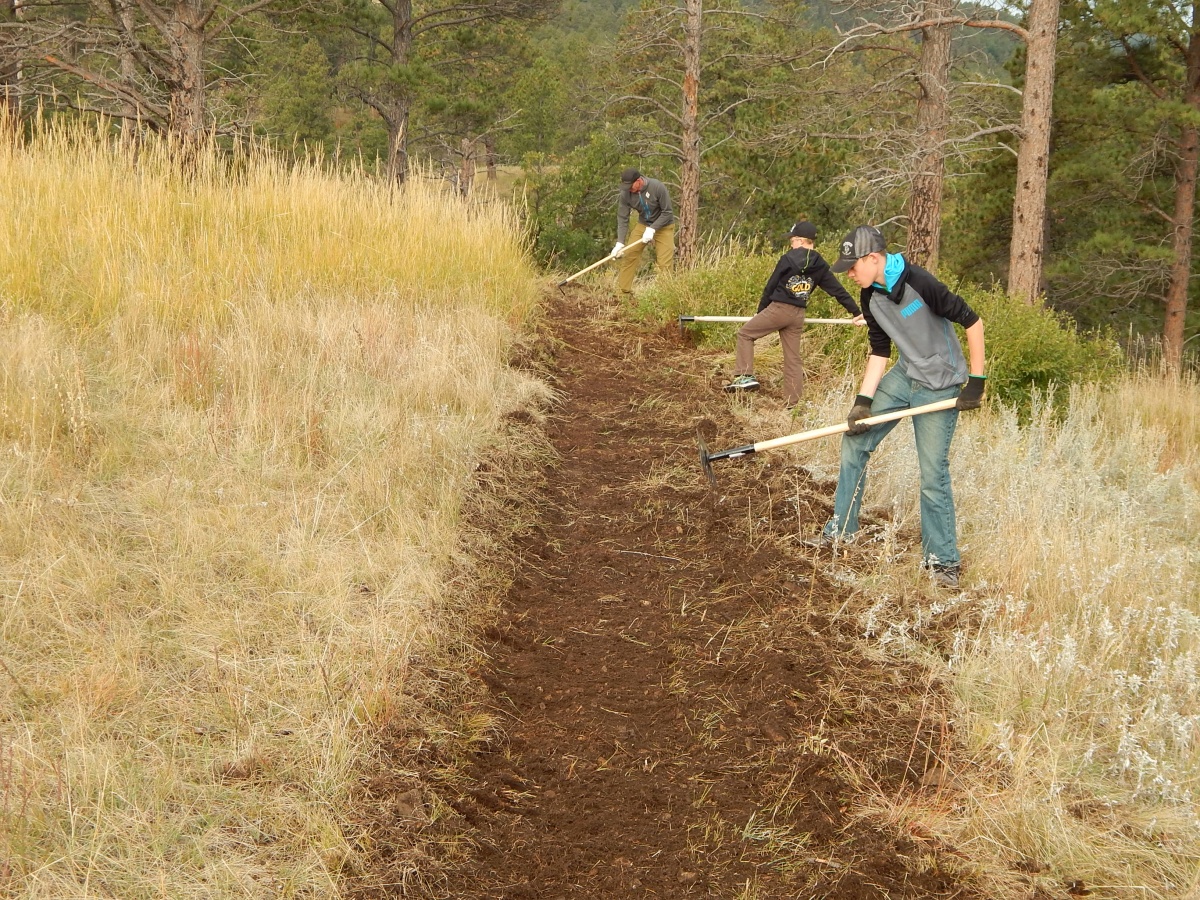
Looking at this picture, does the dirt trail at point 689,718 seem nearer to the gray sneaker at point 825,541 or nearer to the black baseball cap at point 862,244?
the gray sneaker at point 825,541

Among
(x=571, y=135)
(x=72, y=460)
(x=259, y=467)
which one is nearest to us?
(x=72, y=460)

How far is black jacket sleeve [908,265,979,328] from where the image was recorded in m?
4.79

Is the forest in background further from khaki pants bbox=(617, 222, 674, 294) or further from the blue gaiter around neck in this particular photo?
the blue gaiter around neck

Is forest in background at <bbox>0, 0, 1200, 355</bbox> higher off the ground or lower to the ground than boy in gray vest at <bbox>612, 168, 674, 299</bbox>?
higher

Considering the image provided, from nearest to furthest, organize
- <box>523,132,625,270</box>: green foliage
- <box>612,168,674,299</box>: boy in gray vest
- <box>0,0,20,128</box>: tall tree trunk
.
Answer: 1. <box>0,0,20,128</box>: tall tree trunk
2. <box>612,168,674,299</box>: boy in gray vest
3. <box>523,132,625,270</box>: green foliage

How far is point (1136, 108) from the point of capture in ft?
56.7

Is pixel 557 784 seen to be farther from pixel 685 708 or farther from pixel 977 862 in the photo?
pixel 977 862

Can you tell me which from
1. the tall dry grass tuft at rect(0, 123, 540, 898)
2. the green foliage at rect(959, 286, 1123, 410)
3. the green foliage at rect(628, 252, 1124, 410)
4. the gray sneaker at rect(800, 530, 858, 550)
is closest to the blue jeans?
the gray sneaker at rect(800, 530, 858, 550)

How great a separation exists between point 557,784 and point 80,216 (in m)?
5.75

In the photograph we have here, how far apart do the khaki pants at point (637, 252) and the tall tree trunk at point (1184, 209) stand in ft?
31.7

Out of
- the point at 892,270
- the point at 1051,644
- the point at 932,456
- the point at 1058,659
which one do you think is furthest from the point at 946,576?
the point at 892,270

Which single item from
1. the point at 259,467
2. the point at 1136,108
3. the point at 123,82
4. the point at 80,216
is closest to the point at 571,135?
the point at 1136,108

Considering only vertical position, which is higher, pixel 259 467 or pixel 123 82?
pixel 123 82

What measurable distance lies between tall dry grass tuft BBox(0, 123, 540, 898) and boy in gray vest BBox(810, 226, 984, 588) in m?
2.36
